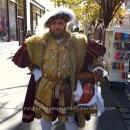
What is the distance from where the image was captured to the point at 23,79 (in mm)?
8766

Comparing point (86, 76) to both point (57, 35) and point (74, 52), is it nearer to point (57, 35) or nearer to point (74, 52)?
point (74, 52)

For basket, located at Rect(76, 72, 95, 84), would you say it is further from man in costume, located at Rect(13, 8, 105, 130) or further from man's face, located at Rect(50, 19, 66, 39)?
man's face, located at Rect(50, 19, 66, 39)

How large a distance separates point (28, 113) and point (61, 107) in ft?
1.42

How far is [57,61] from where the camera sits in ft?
10.8

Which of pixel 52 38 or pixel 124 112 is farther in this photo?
pixel 124 112

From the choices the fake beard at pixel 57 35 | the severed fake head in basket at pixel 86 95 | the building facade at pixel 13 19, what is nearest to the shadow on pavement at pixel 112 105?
the severed fake head in basket at pixel 86 95

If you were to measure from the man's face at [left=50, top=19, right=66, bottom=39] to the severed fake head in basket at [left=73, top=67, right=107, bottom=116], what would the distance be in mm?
488

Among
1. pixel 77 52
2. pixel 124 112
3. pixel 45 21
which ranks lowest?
pixel 124 112

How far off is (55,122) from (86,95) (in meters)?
1.72

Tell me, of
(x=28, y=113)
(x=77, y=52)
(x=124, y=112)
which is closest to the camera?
(x=77, y=52)

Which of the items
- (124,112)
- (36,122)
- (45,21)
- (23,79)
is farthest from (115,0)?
(45,21)

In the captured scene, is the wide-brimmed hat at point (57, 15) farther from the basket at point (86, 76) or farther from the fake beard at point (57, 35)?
the basket at point (86, 76)

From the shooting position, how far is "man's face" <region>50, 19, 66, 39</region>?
3258 mm

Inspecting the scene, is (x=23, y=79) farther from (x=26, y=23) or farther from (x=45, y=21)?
(x=26, y=23)
